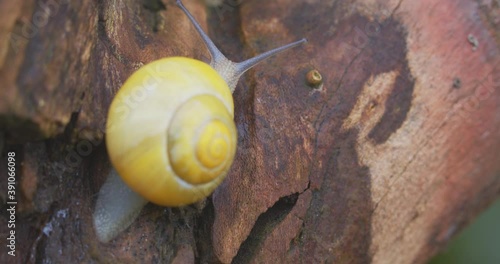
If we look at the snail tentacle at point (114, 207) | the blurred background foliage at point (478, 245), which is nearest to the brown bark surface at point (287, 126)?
the snail tentacle at point (114, 207)

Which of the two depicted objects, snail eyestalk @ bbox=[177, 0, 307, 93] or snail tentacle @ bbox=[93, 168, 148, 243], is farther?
snail eyestalk @ bbox=[177, 0, 307, 93]

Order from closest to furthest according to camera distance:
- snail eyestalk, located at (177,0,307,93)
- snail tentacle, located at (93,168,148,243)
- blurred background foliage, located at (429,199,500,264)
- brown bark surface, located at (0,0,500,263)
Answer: brown bark surface, located at (0,0,500,263), snail tentacle, located at (93,168,148,243), snail eyestalk, located at (177,0,307,93), blurred background foliage, located at (429,199,500,264)

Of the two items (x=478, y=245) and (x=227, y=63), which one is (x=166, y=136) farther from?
(x=478, y=245)

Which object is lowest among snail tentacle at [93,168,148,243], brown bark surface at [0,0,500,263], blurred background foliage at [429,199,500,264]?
blurred background foliage at [429,199,500,264]

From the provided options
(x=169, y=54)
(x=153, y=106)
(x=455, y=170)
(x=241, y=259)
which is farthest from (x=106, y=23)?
(x=455, y=170)

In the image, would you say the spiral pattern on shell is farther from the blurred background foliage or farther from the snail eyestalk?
the blurred background foliage

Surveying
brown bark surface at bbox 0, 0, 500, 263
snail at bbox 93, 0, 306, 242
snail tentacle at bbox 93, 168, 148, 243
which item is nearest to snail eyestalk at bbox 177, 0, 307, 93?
brown bark surface at bbox 0, 0, 500, 263

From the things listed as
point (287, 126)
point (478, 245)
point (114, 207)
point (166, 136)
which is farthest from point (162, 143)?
point (478, 245)

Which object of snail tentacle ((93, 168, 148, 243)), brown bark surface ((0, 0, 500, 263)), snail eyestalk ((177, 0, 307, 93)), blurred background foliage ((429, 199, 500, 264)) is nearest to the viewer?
brown bark surface ((0, 0, 500, 263))

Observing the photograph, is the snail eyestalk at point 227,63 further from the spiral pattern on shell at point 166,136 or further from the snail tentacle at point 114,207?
the snail tentacle at point 114,207
